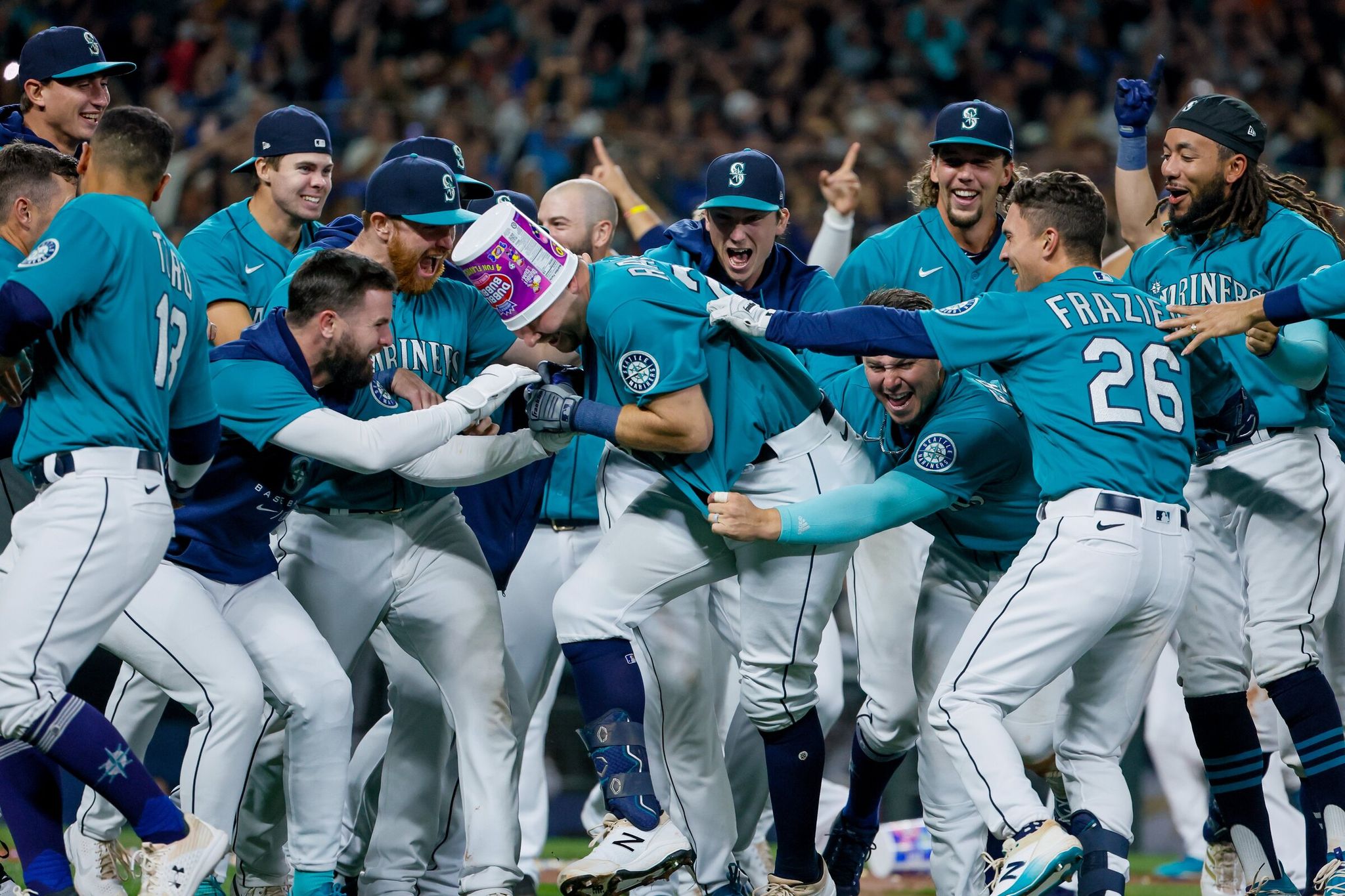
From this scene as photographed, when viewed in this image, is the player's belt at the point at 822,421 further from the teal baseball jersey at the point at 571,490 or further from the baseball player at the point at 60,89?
the baseball player at the point at 60,89

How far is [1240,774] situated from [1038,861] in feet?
4.82

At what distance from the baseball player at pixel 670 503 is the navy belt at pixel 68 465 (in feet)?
3.67

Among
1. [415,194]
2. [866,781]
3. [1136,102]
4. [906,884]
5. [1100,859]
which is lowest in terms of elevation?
[906,884]

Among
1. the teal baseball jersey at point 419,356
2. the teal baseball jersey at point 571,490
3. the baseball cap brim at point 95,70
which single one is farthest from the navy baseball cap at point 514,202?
the baseball cap brim at point 95,70

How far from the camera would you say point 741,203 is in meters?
5.98

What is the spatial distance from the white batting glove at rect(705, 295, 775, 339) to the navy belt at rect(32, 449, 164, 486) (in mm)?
1787

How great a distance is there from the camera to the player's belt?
5305 mm

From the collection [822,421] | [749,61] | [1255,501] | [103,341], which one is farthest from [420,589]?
[749,61]

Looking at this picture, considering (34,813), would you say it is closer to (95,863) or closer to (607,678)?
(95,863)

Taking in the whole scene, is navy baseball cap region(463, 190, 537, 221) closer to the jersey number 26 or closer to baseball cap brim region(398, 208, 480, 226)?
baseball cap brim region(398, 208, 480, 226)

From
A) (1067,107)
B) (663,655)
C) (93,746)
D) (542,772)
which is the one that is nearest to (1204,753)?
(663,655)

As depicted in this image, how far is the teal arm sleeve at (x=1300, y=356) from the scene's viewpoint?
17.7 feet

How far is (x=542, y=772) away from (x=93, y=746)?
9.29ft

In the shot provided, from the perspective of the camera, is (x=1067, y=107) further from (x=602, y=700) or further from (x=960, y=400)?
(x=602, y=700)
